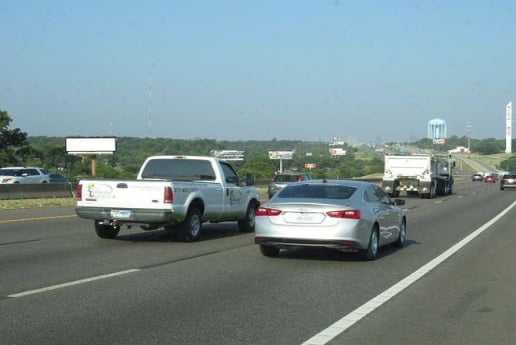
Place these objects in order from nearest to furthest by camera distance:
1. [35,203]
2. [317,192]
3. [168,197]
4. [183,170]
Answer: [317,192]
[168,197]
[183,170]
[35,203]

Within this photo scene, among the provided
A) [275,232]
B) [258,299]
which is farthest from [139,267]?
[258,299]

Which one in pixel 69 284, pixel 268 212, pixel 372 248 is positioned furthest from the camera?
pixel 372 248

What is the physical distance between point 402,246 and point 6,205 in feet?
60.5

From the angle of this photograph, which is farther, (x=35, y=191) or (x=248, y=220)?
(x=35, y=191)

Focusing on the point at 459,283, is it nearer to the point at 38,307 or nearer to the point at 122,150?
the point at 38,307

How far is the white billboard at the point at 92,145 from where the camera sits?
167 ft

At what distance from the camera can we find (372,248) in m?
12.7

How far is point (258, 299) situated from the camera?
8.91 meters

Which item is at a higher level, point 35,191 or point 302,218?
point 302,218

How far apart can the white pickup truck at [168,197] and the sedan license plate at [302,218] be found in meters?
3.26

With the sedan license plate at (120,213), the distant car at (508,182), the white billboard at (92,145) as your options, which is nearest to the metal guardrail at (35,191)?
the white billboard at (92,145)

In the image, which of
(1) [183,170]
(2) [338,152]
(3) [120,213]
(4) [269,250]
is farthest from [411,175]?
(2) [338,152]

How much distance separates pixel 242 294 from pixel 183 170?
7.99 m

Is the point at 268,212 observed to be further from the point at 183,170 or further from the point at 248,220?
the point at 248,220
